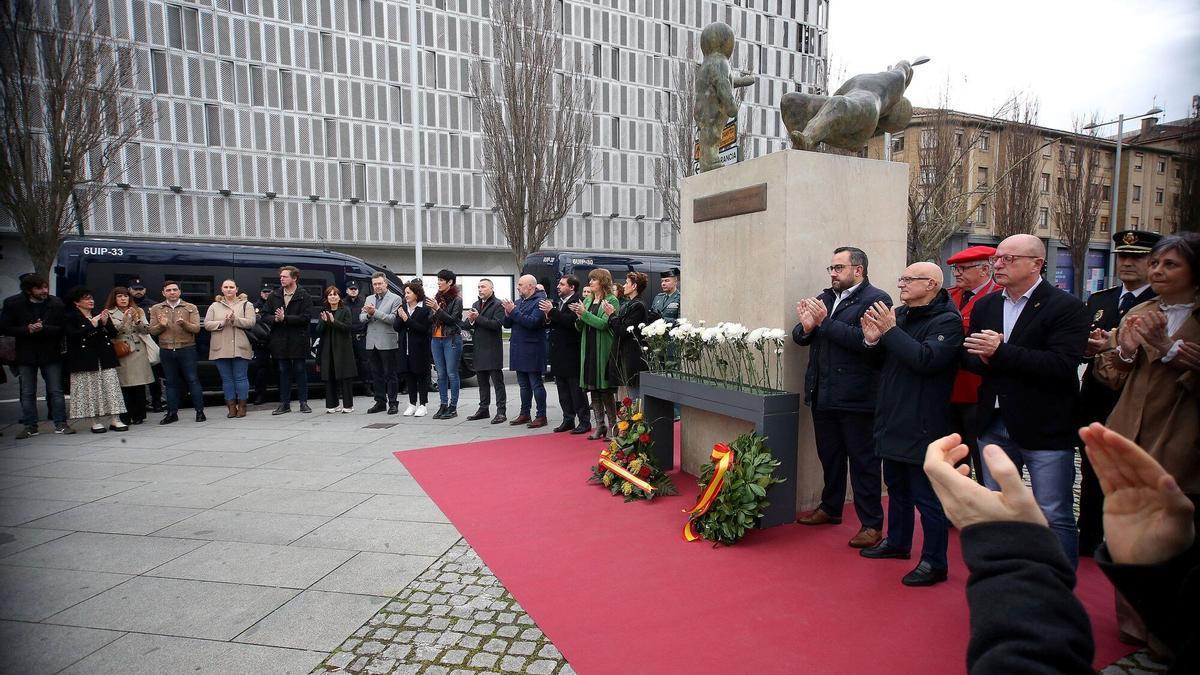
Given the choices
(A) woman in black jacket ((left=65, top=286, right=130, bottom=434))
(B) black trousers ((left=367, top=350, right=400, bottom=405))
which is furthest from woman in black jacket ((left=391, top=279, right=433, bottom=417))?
(A) woman in black jacket ((left=65, top=286, right=130, bottom=434))

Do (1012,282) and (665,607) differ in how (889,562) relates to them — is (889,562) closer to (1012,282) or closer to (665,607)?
(665,607)

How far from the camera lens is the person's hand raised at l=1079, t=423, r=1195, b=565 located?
975 millimetres

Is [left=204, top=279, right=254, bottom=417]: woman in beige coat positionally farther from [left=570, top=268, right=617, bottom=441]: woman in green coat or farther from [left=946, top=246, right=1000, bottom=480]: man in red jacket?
[left=946, top=246, right=1000, bottom=480]: man in red jacket

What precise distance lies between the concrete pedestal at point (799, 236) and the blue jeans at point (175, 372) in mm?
7517

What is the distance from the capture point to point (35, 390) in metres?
7.96

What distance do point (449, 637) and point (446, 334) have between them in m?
6.18

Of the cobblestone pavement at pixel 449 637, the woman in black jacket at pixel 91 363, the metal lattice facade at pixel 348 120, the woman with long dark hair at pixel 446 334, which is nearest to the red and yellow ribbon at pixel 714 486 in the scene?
the cobblestone pavement at pixel 449 637

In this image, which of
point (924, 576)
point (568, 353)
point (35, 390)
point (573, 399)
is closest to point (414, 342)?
point (568, 353)

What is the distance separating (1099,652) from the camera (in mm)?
2943

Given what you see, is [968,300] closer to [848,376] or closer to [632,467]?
[848,376]

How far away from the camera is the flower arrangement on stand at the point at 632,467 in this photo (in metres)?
5.24

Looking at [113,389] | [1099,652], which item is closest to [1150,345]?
[1099,652]

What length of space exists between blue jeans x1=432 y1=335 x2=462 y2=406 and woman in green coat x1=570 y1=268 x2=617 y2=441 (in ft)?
7.89

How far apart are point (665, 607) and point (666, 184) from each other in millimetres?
24729
